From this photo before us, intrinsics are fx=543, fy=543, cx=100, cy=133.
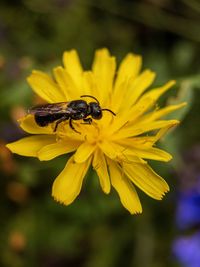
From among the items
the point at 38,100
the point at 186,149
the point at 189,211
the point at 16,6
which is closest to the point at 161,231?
the point at 189,211

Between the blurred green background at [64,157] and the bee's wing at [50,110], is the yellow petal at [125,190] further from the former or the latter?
the blurred green background at [64,157]

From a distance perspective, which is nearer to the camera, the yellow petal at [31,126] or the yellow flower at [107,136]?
the yellow flower at [107,136]

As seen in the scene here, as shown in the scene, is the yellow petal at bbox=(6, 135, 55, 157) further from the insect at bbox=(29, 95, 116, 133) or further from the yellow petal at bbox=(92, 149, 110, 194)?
the yellow petal at bbox=(92, 149, 110, 194)

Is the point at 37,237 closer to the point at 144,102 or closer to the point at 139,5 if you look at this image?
the point at 144,102

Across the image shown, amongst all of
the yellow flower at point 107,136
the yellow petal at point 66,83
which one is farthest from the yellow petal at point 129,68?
the yellow petal at point 66,83

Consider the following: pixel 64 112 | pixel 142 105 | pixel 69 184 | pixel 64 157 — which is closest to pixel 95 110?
pixel 64 112

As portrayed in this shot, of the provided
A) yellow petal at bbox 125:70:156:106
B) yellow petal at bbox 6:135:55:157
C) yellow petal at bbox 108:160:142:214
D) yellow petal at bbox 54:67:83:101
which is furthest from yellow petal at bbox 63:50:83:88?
yellow petal at bbox 108:160:142:214
